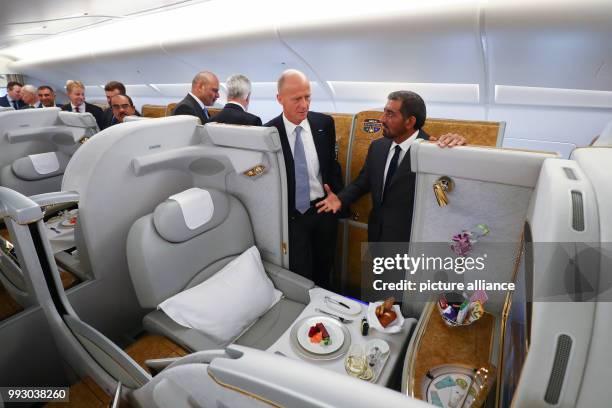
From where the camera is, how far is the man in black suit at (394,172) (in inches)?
75.1

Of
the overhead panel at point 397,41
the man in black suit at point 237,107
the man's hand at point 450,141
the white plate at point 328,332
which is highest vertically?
the overhead panel at point 397,41

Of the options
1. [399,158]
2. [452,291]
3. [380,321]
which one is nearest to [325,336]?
[380,321]

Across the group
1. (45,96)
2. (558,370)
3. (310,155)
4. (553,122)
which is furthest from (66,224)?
(553,122)

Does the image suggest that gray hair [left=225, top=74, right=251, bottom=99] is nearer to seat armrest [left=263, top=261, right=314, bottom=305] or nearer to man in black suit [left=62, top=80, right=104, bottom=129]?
seat armrest [left=263, top=261, right=314, bottom=305]

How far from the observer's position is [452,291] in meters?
1.64

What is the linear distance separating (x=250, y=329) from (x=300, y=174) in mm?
1080

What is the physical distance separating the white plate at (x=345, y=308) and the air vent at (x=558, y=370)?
45.8 inches

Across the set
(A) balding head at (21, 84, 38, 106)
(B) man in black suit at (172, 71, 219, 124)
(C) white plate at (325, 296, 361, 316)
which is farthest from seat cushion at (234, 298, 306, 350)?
(A) balding head at (21, 84, 38, 106)

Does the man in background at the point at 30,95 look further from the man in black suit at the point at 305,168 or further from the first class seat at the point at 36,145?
the man in black suit at the point at 305,168

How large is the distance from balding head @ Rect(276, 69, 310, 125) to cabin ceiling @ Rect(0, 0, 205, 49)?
8.06ft

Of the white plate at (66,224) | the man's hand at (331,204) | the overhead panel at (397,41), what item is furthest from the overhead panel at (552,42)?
the white plate at (66,224)

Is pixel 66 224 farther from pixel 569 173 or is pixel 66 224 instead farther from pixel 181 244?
pixel 569 173

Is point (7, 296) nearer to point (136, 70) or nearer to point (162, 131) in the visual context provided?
point (162, 131)

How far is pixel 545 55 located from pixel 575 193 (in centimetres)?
325
